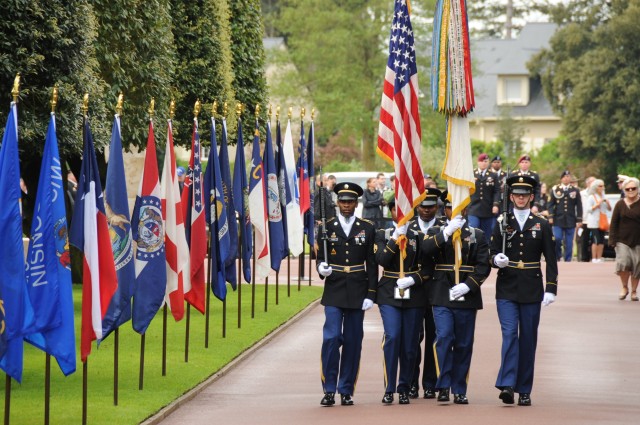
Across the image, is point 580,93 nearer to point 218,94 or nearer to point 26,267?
point 218,94

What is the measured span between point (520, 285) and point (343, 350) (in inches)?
70.3

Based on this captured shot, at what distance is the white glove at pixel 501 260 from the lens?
535 inches

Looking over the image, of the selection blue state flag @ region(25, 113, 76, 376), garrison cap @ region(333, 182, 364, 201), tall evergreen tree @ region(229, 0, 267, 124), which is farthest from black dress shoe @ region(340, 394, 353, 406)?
tall evergreen tree @ region(229, 0, 267, 124)

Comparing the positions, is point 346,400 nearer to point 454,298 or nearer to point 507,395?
point 454,298

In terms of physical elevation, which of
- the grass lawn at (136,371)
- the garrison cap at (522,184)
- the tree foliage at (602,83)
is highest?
the tree foliage at (602,83)

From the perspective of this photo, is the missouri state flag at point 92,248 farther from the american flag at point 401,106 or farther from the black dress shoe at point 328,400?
the american flag at point 401,106

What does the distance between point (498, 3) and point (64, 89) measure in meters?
81.0

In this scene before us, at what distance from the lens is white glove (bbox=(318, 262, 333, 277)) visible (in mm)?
13836

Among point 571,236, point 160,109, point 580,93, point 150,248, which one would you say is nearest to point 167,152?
point 150,248

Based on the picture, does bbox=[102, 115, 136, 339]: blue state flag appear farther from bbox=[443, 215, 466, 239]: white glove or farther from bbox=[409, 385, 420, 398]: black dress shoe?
bbox=[443, 215, 466, 239]: white glove

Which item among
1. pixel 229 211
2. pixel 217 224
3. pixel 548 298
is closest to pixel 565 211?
pixel 229 211

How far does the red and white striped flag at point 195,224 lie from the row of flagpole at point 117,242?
0.04 ft

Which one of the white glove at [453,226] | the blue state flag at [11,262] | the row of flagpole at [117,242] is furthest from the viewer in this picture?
the white glove at [453,226]

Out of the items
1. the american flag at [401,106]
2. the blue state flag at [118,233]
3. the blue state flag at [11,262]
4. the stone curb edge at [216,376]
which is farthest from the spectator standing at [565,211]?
the blue state flag at [11,262]
